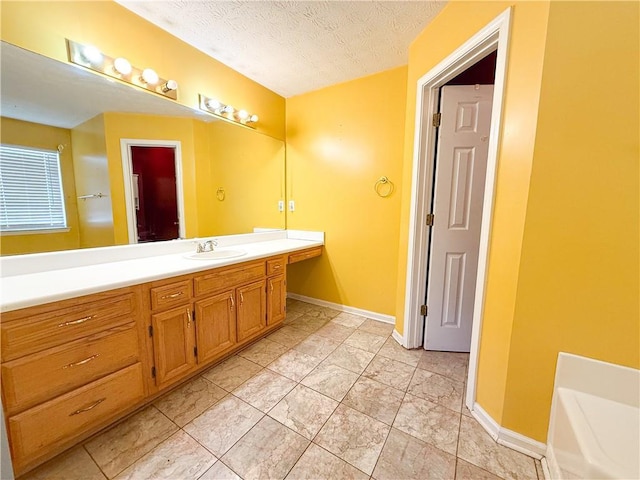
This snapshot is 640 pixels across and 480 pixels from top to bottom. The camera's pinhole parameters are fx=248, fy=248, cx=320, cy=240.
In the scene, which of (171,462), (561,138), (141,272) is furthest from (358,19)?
(171,462)

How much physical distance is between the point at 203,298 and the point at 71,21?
5.71 ft

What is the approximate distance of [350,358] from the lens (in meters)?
1.96

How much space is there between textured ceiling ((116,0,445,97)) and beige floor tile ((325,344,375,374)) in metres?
2.45

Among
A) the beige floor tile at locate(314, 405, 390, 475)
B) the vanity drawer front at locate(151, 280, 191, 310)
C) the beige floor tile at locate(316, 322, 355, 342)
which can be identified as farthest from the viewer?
the beige floor tile at locate(316, 322, 355, 342)

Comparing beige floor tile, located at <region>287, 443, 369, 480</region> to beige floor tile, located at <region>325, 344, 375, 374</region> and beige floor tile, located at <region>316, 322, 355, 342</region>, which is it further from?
beige floor tile, located at <region>316, 322, 355, 342</region>

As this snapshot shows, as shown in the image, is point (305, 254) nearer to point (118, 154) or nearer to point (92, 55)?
point (118, 154)

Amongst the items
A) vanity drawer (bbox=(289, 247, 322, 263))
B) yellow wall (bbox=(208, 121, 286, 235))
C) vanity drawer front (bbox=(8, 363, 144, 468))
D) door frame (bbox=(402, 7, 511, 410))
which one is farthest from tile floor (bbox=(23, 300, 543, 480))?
yellow wall (bbox=(208, 121, 286, 235))

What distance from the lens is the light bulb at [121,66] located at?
1.53 meters

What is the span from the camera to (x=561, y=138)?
1021 mm

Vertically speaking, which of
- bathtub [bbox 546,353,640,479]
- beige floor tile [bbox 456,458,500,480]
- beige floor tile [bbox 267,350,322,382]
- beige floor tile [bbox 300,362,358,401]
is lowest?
beige floor tile [bbox 300,362,358,401]

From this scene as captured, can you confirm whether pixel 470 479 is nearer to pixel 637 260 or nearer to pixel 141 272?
pixel 637 260

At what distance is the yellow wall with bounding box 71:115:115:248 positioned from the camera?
4.94 ft

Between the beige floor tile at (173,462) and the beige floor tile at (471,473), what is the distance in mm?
1111

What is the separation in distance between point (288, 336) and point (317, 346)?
0.31m
